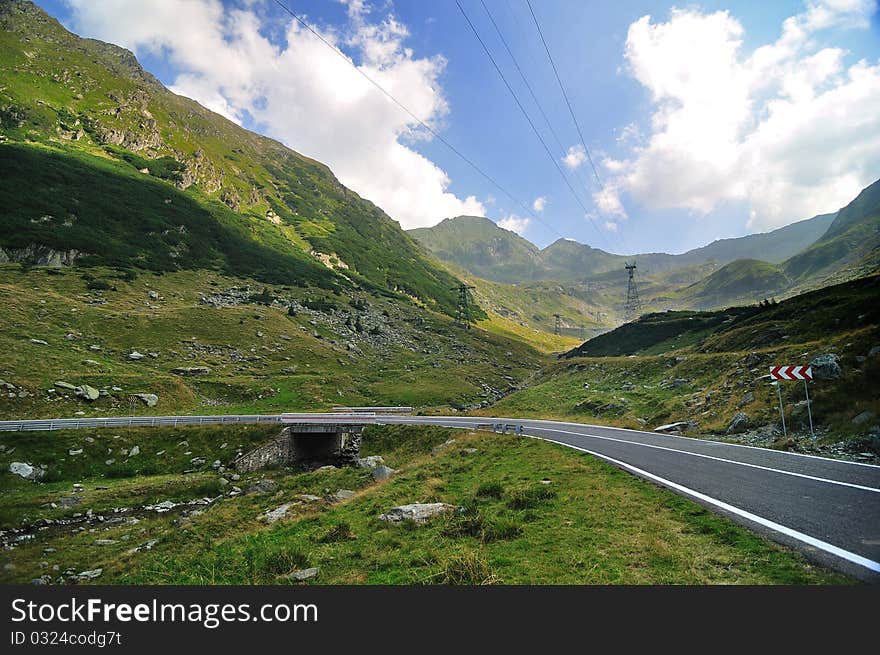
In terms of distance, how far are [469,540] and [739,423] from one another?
19976 mm

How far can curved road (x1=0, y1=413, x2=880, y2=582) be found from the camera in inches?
244

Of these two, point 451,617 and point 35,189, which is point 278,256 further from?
point 451,617

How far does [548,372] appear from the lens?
62.3 meters

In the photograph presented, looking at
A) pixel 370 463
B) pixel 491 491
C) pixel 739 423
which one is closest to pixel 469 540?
pixel 491 491

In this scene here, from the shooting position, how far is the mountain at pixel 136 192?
238 ft

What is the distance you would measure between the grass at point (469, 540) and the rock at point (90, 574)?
0.22 m

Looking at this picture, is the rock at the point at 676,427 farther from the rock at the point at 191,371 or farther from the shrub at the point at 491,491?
the rock at the point at 191,371

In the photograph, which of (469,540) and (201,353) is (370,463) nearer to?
(469,540)

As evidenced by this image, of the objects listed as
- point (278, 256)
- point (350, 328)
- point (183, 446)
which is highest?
point (278, 256)

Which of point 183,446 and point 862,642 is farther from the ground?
point 862,642

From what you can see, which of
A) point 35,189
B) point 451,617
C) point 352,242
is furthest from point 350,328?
point 352,242

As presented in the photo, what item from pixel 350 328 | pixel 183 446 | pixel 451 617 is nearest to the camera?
pixel 451 617

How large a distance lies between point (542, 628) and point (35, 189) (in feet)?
364

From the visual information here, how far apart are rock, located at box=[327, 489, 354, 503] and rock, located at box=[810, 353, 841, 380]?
23.3 metres
